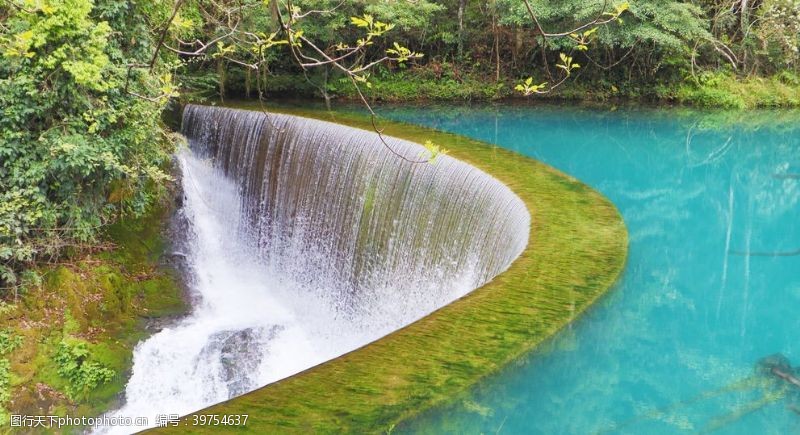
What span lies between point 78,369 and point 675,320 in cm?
485

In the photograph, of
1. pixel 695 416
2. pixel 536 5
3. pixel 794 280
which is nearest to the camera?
pixel 695 416

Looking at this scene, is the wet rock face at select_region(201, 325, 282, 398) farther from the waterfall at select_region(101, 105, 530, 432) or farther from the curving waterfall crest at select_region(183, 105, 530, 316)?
the curving waterfall crest at select_region(183, 105, 530, 316)

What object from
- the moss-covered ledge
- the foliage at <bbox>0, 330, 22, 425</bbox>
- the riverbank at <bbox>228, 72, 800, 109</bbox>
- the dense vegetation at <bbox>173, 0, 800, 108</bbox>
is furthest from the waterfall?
the riverbank at <bbox>228, 72, 800, 109</bbox>

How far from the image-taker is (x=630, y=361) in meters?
3.80

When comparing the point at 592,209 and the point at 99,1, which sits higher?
the point at 99,1

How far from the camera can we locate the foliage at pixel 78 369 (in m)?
5.60

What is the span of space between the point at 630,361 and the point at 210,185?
20.6ft

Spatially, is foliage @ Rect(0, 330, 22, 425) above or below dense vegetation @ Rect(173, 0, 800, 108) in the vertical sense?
below

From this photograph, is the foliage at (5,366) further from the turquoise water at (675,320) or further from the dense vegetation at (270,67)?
the turquoise water at (675,320)

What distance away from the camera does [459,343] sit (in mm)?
3535

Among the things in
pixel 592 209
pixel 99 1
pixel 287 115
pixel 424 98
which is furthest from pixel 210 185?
pixel 424 98

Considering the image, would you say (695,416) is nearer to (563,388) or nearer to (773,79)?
(563,388)

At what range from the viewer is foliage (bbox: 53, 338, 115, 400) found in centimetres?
560

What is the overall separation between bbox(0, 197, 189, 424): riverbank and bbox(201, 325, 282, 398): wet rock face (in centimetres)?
64
